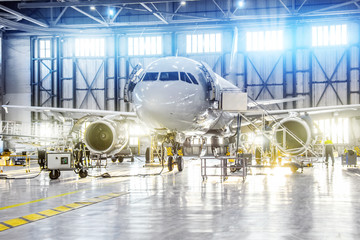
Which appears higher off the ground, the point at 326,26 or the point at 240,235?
the point at 326,26

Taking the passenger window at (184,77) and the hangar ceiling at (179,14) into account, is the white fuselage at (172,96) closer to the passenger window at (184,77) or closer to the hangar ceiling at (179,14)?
the passenger window at (184,77)

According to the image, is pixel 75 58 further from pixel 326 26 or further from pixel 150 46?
pixel 326 26

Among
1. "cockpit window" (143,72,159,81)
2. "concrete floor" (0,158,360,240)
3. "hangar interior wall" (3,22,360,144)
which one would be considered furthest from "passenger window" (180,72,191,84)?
"hangar interior wall" (3,22,360,144)

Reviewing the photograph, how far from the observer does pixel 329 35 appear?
35375mm

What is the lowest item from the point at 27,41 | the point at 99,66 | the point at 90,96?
the point at 90,96

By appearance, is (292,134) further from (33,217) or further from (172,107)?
(33,217)

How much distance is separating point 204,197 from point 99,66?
31.4m

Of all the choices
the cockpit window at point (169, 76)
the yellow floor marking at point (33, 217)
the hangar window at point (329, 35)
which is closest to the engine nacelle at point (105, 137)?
the cockpit window at point (169, 76)

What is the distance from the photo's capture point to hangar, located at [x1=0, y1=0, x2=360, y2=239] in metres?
11.9

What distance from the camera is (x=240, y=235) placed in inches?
203

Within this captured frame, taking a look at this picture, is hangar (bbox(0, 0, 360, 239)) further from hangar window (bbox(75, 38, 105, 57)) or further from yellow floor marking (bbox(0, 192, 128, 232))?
yellow floor marking (bbox(0, 192, 128, 232))

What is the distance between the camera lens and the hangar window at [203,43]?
37031mm

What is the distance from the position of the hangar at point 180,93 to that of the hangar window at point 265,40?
0.08 meters

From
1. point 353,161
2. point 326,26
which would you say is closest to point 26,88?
point 326,26
